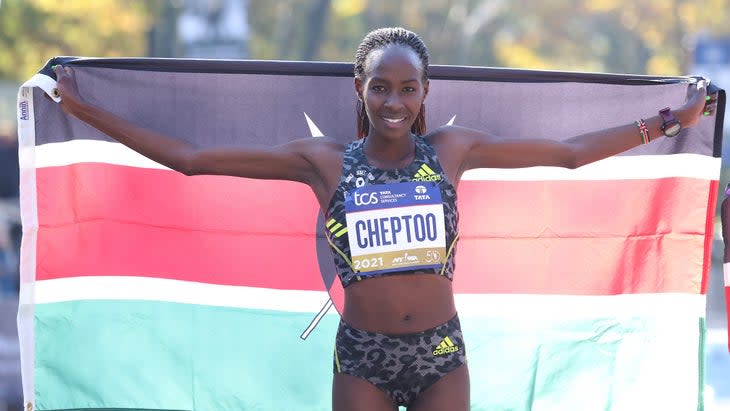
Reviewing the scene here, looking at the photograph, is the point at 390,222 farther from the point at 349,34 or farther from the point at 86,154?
the point at 349,34

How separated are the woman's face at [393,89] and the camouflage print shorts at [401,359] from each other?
2.56 ft

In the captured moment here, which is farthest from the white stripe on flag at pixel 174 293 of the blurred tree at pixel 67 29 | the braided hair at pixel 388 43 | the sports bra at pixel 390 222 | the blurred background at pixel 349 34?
the blurred tree at pixel 67 29

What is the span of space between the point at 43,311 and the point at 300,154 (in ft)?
6.23

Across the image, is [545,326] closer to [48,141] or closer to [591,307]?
[591,307]

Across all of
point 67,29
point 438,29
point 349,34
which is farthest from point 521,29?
point 67,29

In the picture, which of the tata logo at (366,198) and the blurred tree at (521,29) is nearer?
the tata logo at (366,198)

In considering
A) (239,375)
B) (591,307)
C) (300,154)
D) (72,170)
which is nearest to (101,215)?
(72,170)

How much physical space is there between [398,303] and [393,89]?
0.82 meters

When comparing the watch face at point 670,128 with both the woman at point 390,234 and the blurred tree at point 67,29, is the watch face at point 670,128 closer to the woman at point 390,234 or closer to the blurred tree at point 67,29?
the woman at point 390,234

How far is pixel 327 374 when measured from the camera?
6.09m

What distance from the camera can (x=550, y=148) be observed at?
503 centimetres

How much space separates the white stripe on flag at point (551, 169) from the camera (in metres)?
5.94

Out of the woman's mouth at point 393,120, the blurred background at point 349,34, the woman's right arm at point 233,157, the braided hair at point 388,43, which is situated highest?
the blurred background at point 349,34

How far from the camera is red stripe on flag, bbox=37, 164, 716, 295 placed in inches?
237
